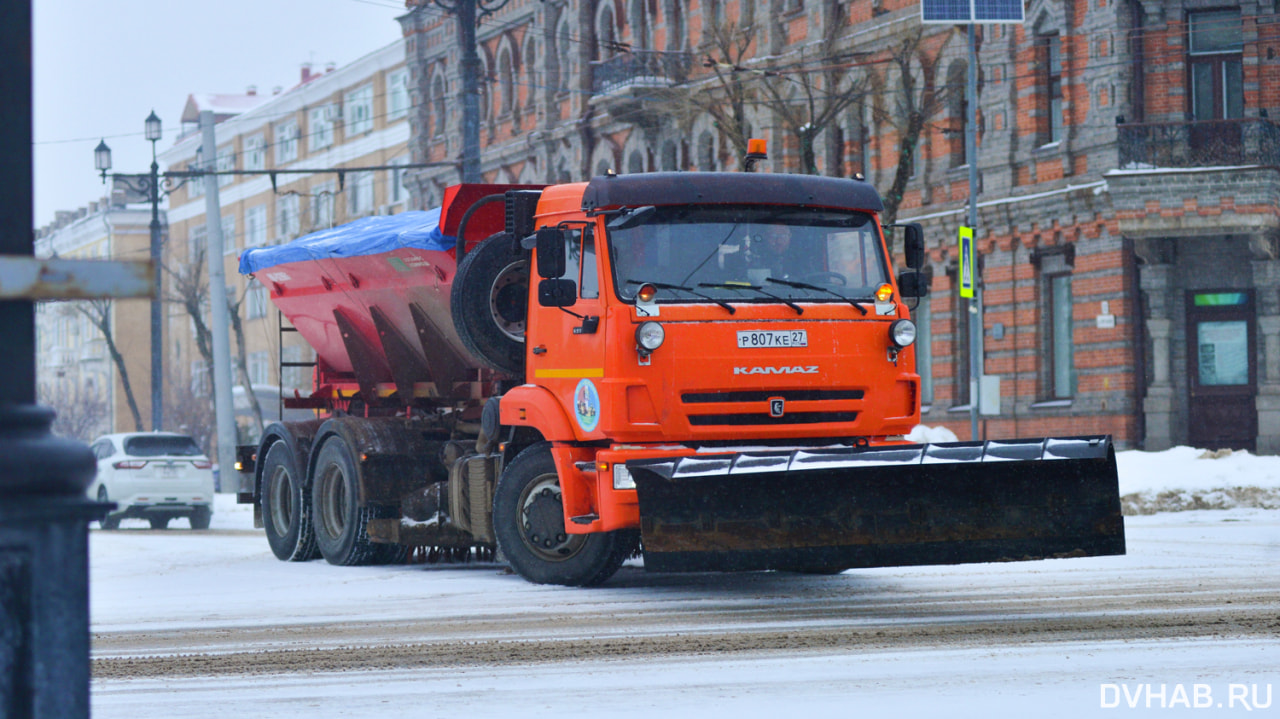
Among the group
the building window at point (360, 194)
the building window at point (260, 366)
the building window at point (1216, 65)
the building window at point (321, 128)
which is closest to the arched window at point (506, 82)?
the building window at point (360, 194)

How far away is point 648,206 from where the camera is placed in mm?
11945

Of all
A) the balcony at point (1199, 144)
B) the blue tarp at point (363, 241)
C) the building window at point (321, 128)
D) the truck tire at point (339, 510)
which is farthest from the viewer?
the building window at point (321, 128)

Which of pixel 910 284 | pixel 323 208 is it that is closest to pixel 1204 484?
pixel 910 284

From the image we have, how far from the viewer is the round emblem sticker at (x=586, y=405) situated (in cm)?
1166

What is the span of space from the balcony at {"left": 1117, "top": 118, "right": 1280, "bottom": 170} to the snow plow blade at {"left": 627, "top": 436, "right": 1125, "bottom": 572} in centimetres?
1978

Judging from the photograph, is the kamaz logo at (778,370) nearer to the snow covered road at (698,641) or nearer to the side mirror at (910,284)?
the side mirror at (910,284)

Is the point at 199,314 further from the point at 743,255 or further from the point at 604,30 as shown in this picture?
the point at 743,255

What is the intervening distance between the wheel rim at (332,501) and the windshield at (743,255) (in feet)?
16.9

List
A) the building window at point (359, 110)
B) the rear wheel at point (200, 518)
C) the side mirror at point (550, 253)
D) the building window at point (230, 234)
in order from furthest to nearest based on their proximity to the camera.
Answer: the building window at point (230, 234), the building window at point (359, 110), the rear wheel at point (200, 518), the side mirror at point (550, 253)

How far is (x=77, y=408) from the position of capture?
3253 inches

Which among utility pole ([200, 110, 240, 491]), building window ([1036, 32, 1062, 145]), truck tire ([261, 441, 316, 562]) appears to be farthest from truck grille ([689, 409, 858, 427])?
building window ([1036, 32, 1062, 145])

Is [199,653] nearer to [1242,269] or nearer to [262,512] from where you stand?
[262,512]

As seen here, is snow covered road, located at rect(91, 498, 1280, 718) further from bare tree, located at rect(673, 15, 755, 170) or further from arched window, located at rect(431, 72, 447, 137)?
arched window, located at rect(431, 72, 447, 137)

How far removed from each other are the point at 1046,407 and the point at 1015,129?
5.10m
